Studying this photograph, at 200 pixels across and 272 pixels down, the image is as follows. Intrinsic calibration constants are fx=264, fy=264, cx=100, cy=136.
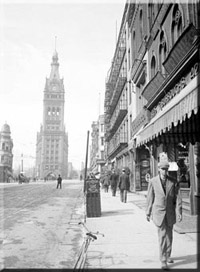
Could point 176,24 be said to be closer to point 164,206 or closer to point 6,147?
point 164,206

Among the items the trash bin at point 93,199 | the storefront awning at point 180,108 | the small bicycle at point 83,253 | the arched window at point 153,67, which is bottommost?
the small bicycle at point 83,253

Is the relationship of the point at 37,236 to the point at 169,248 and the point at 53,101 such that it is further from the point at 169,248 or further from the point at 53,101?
the point at 53,101

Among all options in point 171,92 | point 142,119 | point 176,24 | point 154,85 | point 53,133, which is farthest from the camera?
point 53,133

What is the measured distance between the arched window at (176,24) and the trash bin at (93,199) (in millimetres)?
7678

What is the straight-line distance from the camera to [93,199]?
34.0 feet

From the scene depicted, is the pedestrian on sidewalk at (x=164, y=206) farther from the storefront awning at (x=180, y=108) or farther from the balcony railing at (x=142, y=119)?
the balcony railing at (x=142, y=119)

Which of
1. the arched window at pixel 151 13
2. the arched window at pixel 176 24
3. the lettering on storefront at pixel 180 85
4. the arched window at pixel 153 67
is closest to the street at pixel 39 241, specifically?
the lettering on storefront at pixel 180 85

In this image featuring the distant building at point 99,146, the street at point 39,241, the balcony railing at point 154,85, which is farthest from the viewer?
the distant building at point 99,146

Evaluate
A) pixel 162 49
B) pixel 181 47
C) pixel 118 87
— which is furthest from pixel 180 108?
pixel 118 87

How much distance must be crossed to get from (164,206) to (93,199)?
5828mm

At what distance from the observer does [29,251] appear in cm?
581

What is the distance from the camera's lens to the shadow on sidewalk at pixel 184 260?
15.7 ft

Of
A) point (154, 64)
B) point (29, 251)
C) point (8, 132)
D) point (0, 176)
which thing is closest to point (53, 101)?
point (8, 132)

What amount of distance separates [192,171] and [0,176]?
71.1 m
